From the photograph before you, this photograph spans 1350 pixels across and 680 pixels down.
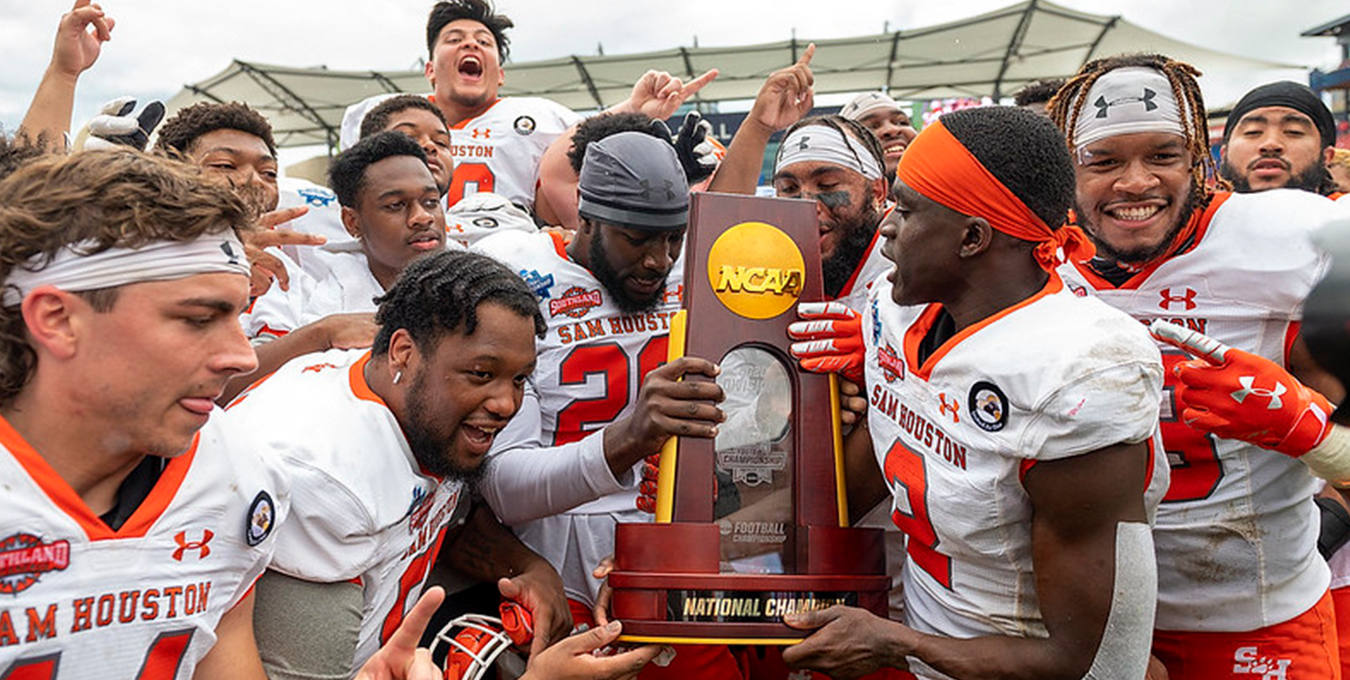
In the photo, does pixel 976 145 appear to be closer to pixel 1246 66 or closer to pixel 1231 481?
pixel 1231 481

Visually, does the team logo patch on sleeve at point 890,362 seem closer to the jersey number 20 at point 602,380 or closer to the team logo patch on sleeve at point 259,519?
the jersey number 20 at point 602,380

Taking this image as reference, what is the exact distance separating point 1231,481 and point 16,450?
292 cm

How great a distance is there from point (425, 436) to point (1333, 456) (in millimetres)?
2336

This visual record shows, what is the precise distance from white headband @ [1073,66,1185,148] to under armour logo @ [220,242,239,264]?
233 centimetres

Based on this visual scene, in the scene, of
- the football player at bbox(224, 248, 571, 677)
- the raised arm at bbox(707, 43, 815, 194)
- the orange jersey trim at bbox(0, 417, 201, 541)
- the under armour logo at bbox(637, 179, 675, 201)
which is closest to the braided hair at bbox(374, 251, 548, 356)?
the football player at bbox(224, 248, 571, 677)

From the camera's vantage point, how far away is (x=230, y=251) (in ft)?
→ 7.36

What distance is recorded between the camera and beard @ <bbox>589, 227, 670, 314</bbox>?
11.4ft

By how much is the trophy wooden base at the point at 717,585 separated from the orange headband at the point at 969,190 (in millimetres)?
899

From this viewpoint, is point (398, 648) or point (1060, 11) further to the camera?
Result: point (1060, 11)

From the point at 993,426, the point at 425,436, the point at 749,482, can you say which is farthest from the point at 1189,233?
the point at 425,436

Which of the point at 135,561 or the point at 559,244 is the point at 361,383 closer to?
the point at 135,561

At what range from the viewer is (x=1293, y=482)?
2.84m

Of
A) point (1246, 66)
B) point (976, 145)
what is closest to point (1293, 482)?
point (976, 145)

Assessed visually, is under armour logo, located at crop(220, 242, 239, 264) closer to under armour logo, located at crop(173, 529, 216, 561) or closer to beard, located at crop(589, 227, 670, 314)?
under armour logo, located at crop(173, 529, 216, 561)
